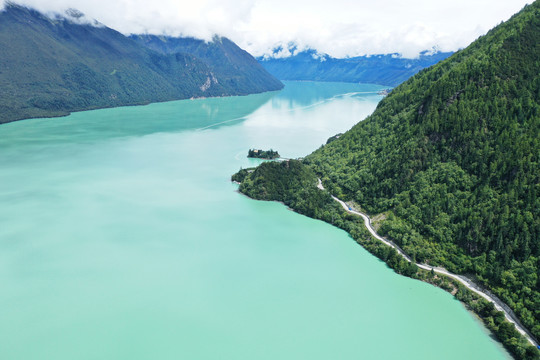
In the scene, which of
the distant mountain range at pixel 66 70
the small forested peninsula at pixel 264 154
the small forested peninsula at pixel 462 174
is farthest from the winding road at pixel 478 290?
the distant mountain range at pixel 66 70

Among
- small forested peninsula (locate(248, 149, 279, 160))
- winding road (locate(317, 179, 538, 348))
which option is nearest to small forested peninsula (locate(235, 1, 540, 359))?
winding road (locate(317, 179, 538, 348))

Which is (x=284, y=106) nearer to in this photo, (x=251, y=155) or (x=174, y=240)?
(x=251, y=155)

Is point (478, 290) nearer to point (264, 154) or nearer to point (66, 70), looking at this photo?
point (264, 154)

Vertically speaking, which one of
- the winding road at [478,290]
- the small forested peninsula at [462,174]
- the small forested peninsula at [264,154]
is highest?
the small forested peninsula at [462,174]

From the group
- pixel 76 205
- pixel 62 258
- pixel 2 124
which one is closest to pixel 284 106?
pixel 2 124

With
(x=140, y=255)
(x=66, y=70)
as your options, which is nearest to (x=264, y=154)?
(x=140, y=255)

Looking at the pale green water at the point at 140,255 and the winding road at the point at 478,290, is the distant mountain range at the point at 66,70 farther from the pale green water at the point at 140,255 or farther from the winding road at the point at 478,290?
the winding road at the point at 478,290

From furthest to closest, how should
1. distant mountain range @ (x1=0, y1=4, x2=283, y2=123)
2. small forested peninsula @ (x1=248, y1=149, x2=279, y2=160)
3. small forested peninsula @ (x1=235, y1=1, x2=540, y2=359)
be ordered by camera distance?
distant mountain range @ (x1=0, y1=4, x2=283, y2=123)
small forested peninsula @ (x1=248, y1=149, x2=279, y2=160)
small forested peninsula @ (x1=235, y1=1, x2=540, y2=359)

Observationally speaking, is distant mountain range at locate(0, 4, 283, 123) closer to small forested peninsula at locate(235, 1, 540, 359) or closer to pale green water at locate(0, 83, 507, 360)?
pale green water at locate(0, 83, 507, 360)

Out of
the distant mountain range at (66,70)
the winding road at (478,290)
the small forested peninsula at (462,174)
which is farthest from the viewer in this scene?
the distant mountain range at (66,70)
